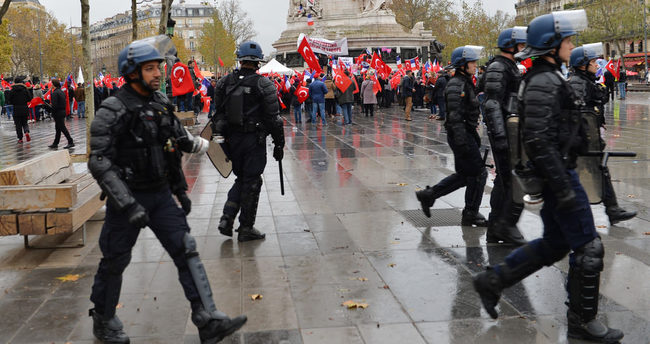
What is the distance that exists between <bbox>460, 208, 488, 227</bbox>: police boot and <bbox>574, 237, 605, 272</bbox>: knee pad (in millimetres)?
3122

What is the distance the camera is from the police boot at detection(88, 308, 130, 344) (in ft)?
14.3

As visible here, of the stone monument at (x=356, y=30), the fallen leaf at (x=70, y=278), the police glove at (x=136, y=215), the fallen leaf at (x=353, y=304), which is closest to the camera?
the police glove at (x=136, y=215)

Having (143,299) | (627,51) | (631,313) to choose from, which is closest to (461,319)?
(631,313)

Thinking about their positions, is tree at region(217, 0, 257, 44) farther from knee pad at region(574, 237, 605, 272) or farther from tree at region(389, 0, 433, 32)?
knee pad at region(574, 237, 605, 272)

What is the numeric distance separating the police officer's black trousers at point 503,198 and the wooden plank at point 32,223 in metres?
3.91

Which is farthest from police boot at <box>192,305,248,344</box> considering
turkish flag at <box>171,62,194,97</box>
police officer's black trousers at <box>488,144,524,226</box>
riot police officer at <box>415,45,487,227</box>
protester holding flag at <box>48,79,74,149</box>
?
protester holding flag at <box>48,79,74,149</box>

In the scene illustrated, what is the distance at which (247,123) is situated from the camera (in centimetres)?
695

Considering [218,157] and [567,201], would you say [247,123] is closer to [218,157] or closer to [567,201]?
[218,157]

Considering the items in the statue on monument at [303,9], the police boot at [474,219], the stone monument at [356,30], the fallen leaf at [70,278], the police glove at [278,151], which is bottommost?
the fallen leaf at [70,278]

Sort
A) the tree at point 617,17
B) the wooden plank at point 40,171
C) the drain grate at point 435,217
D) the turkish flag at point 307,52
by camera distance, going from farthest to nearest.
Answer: the tree at point 617,17 → the turkish flag at point 307,52 → the drain grate at point 435,217 → the wooden plank at point 40,171

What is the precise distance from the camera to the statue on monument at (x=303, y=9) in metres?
46.8

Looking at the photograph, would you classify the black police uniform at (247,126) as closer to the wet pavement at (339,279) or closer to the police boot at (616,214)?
the wet pavement at (339,279)

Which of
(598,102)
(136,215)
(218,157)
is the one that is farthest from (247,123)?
(598,102)

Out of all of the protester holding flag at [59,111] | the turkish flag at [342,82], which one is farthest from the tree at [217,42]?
the protester holding flag at [59,111]
